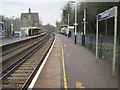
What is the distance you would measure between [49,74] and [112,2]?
86.8 ft

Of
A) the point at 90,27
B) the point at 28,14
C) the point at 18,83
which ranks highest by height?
the point at 28,14

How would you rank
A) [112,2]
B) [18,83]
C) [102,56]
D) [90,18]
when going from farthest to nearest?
[90,18], [112,2], [102,56], [18,83]

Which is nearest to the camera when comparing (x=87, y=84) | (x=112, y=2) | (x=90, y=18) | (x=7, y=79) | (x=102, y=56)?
(x=87, y=84)

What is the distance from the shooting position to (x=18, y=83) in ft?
35.0

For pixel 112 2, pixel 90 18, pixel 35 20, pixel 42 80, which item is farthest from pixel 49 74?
pixel 35 20

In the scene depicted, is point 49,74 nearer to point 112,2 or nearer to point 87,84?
point 87,84

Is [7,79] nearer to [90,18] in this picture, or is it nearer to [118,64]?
[118,64]

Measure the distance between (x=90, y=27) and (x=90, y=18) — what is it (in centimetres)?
370

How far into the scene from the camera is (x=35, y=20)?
14338 cm

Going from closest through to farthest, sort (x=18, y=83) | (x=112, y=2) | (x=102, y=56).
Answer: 1. (x=18, y=83)
2. (x=102, y=56)
3. (x=112, y=2)

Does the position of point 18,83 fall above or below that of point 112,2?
below

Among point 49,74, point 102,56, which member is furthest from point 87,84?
point 102,56

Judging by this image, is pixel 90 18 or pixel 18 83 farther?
pixel 90 18

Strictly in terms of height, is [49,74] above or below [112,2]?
below
